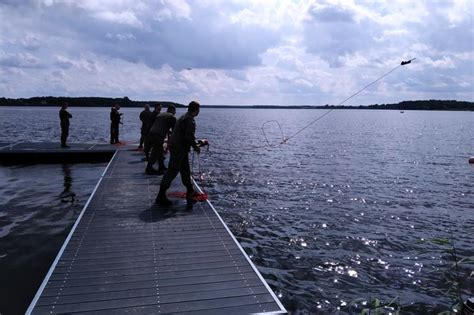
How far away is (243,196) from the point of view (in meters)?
13.9

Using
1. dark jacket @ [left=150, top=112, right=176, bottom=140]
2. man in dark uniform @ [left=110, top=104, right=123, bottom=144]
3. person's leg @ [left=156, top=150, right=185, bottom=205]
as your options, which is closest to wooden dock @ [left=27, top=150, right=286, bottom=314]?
person's leg @ [left=156, top=150, right=185, bottom=205]

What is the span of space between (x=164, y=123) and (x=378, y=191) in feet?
30.5

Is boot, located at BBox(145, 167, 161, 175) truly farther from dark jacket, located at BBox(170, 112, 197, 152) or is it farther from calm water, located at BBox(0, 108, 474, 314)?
dark jacket, located at BBox(170, 112, 197, 152)

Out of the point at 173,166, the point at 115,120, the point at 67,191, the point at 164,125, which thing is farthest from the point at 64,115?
the point at 173,166

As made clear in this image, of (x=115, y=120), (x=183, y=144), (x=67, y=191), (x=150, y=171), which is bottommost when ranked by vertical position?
(x=67, y=191)

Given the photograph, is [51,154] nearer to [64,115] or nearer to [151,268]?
[64,115]

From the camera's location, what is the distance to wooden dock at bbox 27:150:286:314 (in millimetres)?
4422

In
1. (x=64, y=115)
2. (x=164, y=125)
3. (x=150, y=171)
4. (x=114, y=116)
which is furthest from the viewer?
(x=114, y=116)

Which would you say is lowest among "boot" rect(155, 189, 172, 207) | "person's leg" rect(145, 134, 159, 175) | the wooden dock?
the wooden dock

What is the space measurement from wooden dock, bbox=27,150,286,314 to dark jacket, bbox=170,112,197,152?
1.43 metres

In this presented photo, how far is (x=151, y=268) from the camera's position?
17.7 ft

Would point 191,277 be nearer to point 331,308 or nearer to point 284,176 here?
point 331,308

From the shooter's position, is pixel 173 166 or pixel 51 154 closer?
pixel 173 166

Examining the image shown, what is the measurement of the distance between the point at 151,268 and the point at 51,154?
15.2 metres
